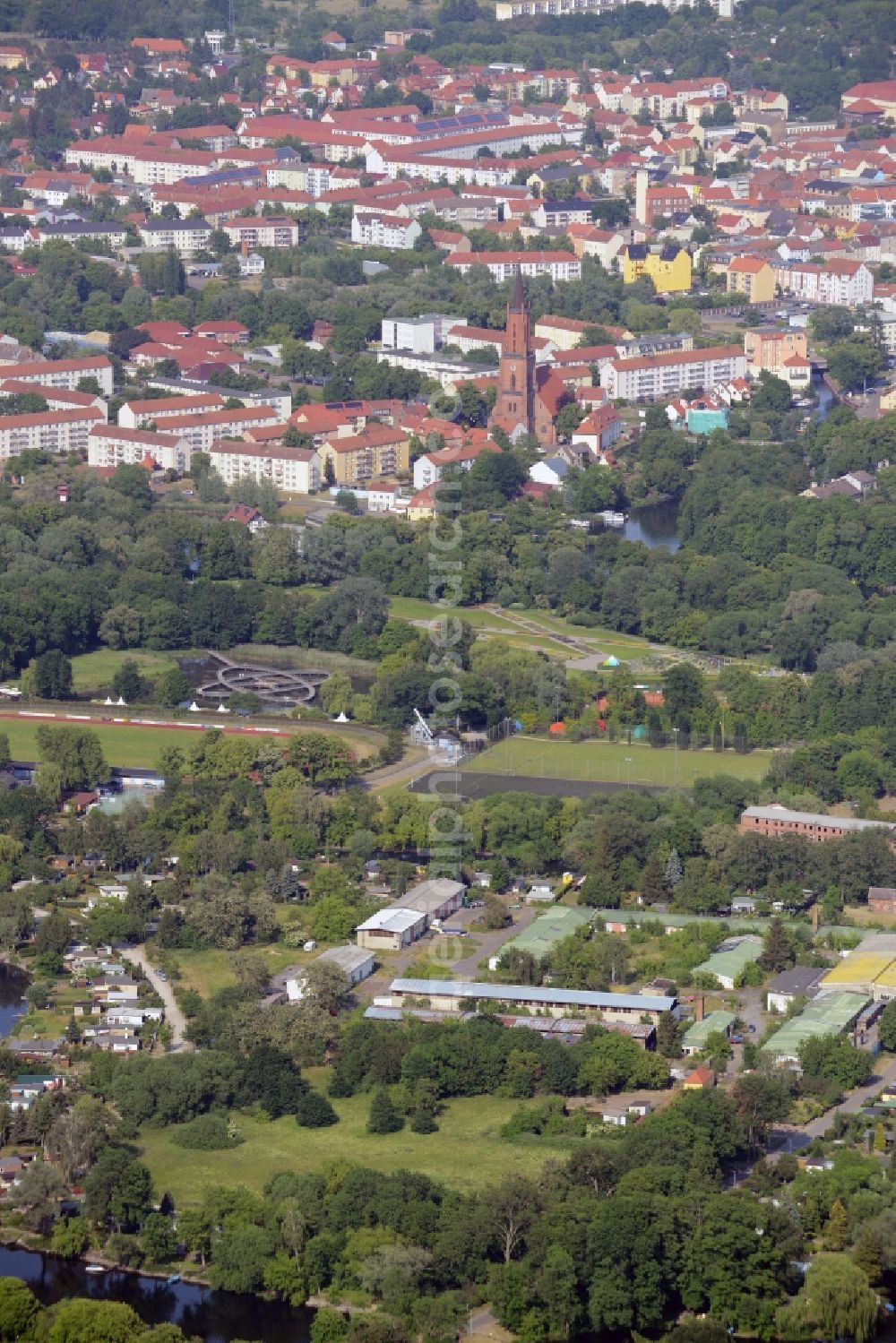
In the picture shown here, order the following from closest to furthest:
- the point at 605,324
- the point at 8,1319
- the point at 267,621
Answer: the point at 8,1319, the point at 267,621, the point at 605,324

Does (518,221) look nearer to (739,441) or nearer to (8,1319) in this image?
(739,441)

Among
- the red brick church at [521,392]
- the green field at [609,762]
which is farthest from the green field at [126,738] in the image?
the red brick church at [521,392]

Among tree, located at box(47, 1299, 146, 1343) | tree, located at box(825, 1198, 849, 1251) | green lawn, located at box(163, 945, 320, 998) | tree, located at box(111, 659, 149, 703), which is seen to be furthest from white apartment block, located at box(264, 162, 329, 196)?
tree, located at box(47, 1299, 146, 1343)

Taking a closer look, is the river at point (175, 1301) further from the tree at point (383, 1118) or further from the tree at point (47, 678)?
the tree at point (47, 678)

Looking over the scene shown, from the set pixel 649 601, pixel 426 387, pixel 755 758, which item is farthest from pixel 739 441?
pixel 755 758

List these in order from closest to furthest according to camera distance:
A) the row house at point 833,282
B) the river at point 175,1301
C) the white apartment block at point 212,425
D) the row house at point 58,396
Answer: the river at point 175,1301 → the white apartment block at point 212,425 → the row house at point 58,396 → the row house at point 833,282

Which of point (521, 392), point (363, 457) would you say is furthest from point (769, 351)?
point (363, 457)

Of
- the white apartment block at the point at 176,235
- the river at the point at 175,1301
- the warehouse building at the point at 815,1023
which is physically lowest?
the river at the point at 175,1301
